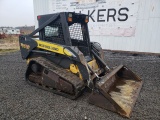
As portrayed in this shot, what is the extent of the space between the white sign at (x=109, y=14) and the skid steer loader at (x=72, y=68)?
15.4ft

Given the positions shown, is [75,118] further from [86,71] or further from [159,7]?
[159,7]

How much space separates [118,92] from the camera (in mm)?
3611

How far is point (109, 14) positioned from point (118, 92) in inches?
251

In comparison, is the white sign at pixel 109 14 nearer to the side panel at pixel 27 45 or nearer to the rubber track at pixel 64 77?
the side panel at pixel 27 45

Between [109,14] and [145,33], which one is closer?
[145,33]

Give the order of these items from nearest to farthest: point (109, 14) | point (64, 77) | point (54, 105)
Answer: point (54, 105), point (64, 77), point (109, 14)

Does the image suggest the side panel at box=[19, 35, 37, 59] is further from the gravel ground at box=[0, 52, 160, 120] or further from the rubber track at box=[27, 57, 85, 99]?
the gravel ground at box=[0, 52, 160, 120]

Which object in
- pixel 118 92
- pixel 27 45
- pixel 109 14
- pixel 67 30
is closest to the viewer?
pixel 118 92

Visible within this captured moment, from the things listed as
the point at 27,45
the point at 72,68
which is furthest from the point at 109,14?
the point at 72,68

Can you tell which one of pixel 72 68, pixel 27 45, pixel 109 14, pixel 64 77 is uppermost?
pixel 109 14

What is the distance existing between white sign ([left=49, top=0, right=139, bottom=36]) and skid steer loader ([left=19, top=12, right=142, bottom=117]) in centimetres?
469

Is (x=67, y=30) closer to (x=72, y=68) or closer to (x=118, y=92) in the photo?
(x=72, y=68)

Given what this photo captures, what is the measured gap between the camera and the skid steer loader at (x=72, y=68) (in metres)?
3.26

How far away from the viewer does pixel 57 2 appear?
1062 cm
